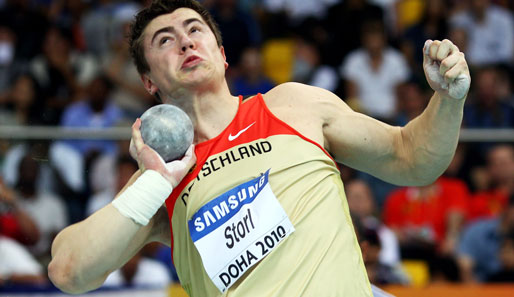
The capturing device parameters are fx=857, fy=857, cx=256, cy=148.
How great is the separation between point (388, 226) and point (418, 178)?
172 inches

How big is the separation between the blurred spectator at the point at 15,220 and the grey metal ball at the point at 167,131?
4425mm

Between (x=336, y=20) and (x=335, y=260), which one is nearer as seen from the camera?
(x=335, y=260)

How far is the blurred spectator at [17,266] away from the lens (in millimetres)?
7941

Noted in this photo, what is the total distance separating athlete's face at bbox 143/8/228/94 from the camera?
14.9ft

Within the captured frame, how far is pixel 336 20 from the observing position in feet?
40.5

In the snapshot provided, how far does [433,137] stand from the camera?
447 centimetres

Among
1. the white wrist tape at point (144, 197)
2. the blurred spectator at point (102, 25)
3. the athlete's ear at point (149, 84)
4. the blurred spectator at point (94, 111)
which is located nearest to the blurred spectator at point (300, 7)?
the blurred spectator at point (102, 25)

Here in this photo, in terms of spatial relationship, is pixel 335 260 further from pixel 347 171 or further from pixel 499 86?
pixel 499 86

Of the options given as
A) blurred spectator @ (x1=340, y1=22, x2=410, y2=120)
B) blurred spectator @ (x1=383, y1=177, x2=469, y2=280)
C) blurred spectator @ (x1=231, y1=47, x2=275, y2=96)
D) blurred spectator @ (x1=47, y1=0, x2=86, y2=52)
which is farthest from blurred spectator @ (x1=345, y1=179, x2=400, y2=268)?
blurred spectator @ (x1=47, y1=0, x2=86, y2=52)

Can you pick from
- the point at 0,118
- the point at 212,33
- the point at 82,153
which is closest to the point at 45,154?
the point at 82,153

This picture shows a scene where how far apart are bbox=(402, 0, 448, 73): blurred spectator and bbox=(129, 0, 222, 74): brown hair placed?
7.48m

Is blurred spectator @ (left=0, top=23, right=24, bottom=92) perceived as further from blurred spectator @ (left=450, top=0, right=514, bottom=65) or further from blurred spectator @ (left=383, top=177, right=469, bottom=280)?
blurred spectator @ (left=450, top=0, right=514, bottom=65)

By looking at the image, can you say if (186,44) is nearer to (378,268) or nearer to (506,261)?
(378,268)

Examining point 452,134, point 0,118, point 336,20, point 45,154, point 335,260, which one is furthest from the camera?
point 336,20
